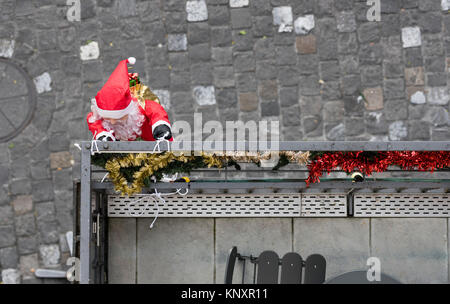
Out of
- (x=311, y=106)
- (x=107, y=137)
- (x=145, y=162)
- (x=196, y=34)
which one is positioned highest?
(x=196, y=34)

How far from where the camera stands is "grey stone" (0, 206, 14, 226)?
22.1ft

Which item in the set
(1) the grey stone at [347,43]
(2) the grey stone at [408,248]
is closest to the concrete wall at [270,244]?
(2) the grey stone at [408,248]

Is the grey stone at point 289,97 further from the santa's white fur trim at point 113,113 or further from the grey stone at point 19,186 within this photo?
the grey stone at point 19,186

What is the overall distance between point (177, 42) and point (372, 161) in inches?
145

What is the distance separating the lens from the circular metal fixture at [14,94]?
272 inches

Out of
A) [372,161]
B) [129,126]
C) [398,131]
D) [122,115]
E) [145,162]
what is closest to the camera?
[145,162]

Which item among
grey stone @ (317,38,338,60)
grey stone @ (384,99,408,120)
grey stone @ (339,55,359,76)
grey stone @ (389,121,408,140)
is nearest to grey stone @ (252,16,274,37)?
Result: grey stone @ (317,38,338,60)

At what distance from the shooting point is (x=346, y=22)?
697cm

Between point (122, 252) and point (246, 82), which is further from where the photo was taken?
point (246, 82)

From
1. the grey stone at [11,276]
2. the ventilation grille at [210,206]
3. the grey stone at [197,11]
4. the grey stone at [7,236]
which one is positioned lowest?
the grey stone at [11,276]

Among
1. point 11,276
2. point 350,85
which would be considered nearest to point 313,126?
point 350,85

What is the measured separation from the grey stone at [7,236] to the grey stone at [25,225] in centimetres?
7

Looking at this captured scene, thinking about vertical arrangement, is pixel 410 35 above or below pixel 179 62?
above

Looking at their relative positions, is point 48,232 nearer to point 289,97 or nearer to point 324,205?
point 289,97
